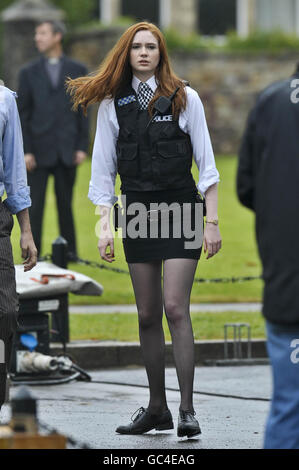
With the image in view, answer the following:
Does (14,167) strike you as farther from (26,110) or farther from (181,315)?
(26,110)

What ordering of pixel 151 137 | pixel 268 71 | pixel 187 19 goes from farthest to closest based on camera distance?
pixel 187 19, pixel 268 71, pixel 151 137

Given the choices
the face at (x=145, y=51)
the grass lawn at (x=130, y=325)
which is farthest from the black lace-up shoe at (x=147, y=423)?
the grass lawn at (x=130, y=325)

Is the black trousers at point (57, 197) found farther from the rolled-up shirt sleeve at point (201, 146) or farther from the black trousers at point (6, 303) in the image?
the black trousers at point (6, 303)

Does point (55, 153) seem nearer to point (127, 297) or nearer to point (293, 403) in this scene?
point (127, 297)

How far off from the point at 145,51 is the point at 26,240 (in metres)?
1.14

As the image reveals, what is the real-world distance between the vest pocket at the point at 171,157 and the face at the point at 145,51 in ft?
1.34

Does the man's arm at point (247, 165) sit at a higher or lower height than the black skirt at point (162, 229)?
higher

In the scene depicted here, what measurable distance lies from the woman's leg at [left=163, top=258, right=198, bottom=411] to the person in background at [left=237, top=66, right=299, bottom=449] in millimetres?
1860

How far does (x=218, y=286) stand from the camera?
1355 cm

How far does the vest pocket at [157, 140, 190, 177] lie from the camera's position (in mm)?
6520

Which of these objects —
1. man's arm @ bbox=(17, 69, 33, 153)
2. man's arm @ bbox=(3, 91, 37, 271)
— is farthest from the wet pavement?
man's arm @ bbox=(17, 69, 33, 153)

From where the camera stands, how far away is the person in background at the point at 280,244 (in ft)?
15.0

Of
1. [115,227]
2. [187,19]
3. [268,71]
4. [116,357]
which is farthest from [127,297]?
[187,19]

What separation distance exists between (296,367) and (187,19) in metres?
29.9
